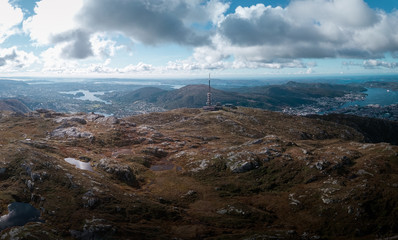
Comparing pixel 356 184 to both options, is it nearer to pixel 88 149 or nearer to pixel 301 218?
pixel 301 218

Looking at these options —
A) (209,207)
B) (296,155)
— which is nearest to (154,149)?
(209,207)

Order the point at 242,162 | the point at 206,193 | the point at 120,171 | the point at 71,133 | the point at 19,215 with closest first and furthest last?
the point at 19,215
the point at 206,193
the point at 120,171
the point at 242,162
the point at 71,133

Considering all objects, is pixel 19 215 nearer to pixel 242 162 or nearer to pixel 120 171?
pixel 120 171

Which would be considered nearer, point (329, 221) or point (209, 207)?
point (329, 221)

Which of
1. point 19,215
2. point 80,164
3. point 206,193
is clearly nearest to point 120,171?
point 80,164

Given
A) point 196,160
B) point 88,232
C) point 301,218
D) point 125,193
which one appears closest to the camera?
point 88,232

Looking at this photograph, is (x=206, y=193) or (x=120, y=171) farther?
(x=120, y=171)

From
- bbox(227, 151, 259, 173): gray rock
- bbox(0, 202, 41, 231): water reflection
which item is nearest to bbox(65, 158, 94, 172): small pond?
bbox(0, 202, 41, 231): water reflection

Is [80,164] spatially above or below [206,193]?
above

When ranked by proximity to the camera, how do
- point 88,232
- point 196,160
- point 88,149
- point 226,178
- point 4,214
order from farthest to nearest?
point 88,149 < point 196,160 < point 226,178 < point 4,214 < point 88,232
